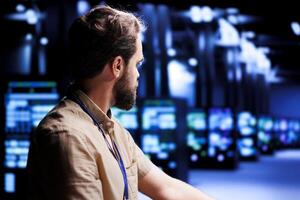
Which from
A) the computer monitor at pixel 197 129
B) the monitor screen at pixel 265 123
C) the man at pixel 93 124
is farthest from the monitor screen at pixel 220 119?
the man at pixel 93 124

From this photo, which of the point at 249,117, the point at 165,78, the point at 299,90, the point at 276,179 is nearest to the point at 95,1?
the point at 165,78

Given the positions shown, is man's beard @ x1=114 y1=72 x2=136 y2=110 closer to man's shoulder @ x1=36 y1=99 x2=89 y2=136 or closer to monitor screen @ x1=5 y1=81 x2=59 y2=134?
man's shoulder @ x1=36 y1=99 x2=89 y2=136

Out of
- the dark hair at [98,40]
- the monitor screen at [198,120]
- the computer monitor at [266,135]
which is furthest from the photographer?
the computer monitor at [266,135]

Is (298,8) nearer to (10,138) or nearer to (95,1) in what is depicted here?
(95,1)

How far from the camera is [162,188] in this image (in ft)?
8.11

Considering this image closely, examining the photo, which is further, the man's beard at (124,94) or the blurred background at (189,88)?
the blurred background at (189,88)

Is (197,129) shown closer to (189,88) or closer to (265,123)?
(265,123)

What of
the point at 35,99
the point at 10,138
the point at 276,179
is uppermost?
the point at 35,99

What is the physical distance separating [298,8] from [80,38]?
8497mm

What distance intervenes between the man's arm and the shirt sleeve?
63cm

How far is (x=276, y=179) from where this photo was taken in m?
14.8

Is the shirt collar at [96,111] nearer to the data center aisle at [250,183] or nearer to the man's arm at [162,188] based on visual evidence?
the man's arm at [162,188]

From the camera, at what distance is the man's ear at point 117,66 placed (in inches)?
78.8

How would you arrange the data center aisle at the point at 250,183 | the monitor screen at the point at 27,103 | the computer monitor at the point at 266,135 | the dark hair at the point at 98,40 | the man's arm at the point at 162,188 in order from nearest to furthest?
the dark hair at the point at 98,40
the man's arm at the point at 162,188
the monitor screen at the point at 27,103
the data center aisle at the point at 250,183
the computer monitor at the point at 266,135
